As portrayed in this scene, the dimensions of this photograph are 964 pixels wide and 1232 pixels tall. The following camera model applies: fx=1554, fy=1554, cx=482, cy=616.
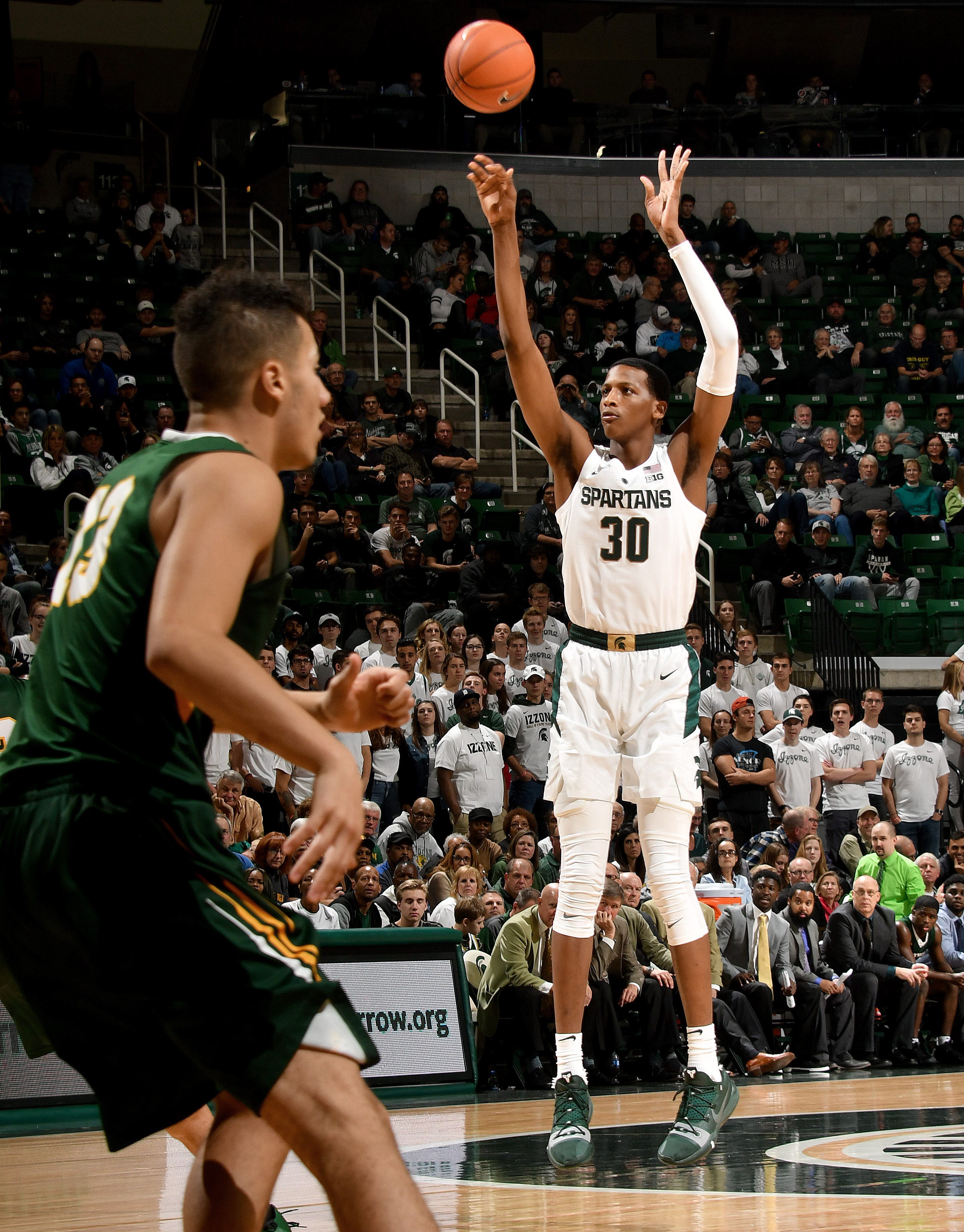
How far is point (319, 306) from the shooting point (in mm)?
21031

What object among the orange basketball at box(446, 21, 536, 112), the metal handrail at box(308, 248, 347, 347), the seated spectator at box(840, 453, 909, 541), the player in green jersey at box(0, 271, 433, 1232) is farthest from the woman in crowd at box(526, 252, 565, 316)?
the player in green jersey at box(0, 271, 433, 1232)

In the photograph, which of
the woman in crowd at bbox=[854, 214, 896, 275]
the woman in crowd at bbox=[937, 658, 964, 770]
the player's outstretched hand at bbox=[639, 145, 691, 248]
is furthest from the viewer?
the woman in crowd at bbox=[854, 214, 896, 275]

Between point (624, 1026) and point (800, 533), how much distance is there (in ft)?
26.2

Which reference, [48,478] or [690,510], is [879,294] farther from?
[690,510]

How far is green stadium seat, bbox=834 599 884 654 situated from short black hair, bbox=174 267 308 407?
14.0 metres

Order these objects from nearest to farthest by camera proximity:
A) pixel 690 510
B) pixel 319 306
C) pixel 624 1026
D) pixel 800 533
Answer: pixel 690 510, pixel 624 1026, pixel 800 533, pixel 319 306

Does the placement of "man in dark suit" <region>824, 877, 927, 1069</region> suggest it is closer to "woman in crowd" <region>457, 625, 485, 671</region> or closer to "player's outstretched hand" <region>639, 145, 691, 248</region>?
"woman in crowd" <region>457, 625, 485, 671</region>

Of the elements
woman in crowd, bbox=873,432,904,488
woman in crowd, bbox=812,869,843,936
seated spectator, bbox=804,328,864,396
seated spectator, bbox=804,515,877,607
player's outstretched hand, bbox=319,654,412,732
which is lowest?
woman in crowd, bbox=812,869,843,936

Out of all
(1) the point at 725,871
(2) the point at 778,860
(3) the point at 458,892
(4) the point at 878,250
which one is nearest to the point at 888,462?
(4) the point at 878,250

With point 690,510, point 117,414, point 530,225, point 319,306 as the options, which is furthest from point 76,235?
point 690,510

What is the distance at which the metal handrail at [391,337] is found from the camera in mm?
19281

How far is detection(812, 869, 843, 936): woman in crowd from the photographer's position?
11398 mm

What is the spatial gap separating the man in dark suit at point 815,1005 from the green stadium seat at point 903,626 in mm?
5828

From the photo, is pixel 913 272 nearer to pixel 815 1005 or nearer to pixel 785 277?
pixel 785 277
